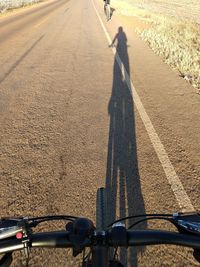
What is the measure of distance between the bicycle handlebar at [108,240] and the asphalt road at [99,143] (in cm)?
169

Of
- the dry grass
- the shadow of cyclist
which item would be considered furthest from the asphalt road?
the dry grass

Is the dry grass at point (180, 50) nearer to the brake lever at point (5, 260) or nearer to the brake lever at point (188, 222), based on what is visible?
the brake lever at point (188, 222)

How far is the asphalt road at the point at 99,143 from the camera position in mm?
3867

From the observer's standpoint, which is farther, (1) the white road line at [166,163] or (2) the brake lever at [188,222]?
(1) the white road line at [166,163]

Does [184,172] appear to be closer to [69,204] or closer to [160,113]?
[69,204]

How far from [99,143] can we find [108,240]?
4.01 meters

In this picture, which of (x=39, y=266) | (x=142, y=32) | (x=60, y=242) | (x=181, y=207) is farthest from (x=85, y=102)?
(x=142, y=32)

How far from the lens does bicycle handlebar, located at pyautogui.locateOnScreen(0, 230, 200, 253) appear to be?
1.40 metres

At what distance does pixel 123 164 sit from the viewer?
4754mm

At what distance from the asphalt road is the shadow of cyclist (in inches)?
0.5

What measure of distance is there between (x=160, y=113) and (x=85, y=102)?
1.75m

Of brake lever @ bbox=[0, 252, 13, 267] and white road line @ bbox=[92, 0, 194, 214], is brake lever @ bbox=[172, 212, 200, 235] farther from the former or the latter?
white road line @ bbox=[92, 0, 194, 214]

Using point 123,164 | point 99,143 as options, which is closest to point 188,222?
point 123,164

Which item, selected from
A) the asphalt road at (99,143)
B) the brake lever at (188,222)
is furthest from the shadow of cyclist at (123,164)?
the brake lever at (188,222)
